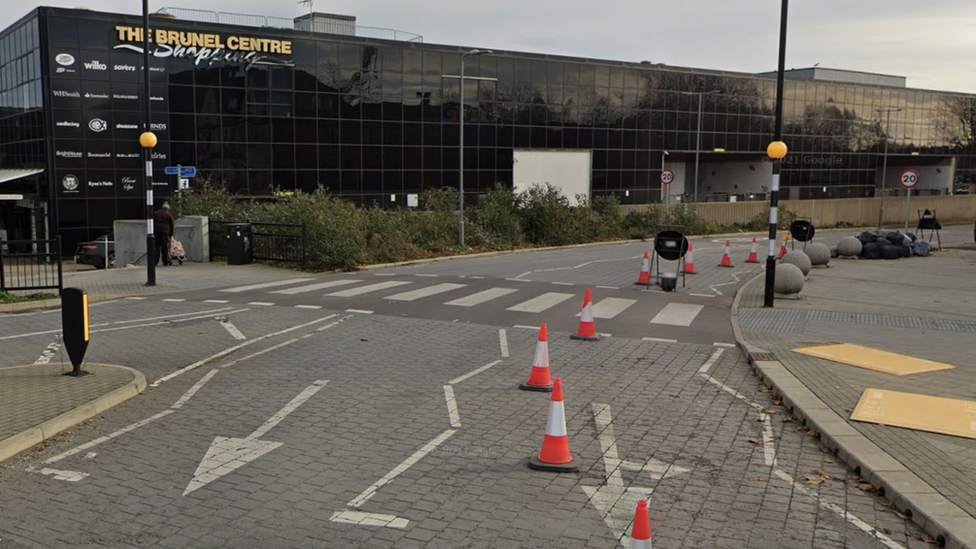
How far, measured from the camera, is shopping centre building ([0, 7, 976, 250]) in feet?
125

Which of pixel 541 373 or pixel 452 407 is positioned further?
pixel 541 373

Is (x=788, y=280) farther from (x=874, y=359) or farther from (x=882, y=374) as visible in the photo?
(x=882, y=374)

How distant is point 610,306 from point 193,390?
928 cm

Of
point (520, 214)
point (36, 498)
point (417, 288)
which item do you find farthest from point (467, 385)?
point (520, 214)

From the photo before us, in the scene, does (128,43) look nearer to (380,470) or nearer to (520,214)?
(520,214)

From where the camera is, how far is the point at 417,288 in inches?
742

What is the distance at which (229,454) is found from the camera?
721cm

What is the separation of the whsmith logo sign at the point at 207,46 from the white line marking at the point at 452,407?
1391 inches

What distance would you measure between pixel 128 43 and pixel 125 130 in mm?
4164

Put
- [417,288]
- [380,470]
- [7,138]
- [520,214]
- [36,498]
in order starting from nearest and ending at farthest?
[36,498] < [380,470] < [417,288] < [520,214] < [7,138]

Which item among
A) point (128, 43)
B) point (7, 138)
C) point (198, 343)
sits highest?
point (128, 43)

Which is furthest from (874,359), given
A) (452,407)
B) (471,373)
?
(452,407)

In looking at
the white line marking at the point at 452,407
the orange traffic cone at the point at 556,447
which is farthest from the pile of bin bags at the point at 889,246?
the orange traffic cone at the point at 556,447

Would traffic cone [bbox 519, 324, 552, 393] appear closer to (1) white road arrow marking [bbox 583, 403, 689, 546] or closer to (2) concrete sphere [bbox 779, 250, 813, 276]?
(1) white road arrow marking [bbox 583, 403, 689, 546]
